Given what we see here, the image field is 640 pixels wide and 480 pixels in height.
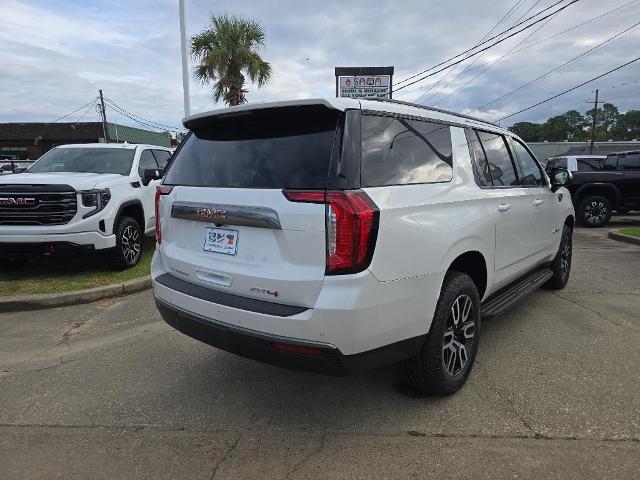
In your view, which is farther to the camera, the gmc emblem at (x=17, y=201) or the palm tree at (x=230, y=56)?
the palm tree at (x=230, y=56)

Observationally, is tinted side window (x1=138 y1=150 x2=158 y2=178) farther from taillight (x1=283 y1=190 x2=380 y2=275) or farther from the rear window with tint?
taillight (x1=283 y1=190 x2=380 y2=275)

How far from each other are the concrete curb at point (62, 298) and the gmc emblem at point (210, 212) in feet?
11.2

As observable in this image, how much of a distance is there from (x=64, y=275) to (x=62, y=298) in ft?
3.80

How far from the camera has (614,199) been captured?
498 inches

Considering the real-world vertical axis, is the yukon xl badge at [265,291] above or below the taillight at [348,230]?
below

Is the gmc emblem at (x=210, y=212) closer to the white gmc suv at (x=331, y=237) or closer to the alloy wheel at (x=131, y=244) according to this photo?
the white gmc suv at (x=331, y=237)

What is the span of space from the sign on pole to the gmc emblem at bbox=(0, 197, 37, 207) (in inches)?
363

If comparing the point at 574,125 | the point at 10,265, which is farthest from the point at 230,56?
the point at 574,125

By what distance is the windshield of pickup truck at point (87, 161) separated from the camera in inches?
286

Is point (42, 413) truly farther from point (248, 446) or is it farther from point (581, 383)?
point (581, 383)

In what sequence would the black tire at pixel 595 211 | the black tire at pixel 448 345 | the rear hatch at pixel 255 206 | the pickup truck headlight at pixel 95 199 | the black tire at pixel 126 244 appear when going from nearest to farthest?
the rear hatch at pixel 255 206
the black tire at pixel 448 345
the pickup truck headlight at pixel 95 199
the black tire at pixel 126 244
the black tire at pixel 595 211

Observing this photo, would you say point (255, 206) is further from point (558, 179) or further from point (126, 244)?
point (126, 244)

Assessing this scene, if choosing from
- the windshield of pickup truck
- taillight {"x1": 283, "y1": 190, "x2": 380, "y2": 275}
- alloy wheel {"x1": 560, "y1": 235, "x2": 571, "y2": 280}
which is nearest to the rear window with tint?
taillight {"x1": 283, "y1": 190, "x2": 380, "y2": 275}

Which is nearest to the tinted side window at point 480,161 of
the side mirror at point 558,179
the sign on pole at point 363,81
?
the side mirror at point 558,179
